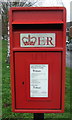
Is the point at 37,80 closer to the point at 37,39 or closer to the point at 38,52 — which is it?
the point at 38,52

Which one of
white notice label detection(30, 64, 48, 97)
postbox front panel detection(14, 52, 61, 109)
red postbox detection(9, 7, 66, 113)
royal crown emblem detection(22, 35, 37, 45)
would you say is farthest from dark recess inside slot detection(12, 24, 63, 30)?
white notice label detection(30, 64, 48, 97)

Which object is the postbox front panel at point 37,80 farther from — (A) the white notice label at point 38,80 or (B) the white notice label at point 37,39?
(B) the white notice label at point 37,39

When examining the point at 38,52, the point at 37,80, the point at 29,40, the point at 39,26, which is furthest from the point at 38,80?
the point at 39,26

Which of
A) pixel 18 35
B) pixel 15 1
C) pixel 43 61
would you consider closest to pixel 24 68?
pixel 43 61

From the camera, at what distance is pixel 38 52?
270 centimetres

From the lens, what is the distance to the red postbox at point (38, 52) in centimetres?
268

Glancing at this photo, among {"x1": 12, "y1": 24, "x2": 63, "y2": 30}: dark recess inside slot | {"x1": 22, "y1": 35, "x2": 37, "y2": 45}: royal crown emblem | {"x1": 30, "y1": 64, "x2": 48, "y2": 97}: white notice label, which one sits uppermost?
{"x1": 12, "y1": 24, "x2": 63, "y2": 30}: dark recess inside slot

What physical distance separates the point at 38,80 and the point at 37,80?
0.5 inches

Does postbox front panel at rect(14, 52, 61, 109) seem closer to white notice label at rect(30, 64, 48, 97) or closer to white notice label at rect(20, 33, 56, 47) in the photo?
white notice label at rect(30, 64, 48, 97)

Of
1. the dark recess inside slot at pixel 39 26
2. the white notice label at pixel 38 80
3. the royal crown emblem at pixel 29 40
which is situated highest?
the dark recess inside slot at pixel 39 26

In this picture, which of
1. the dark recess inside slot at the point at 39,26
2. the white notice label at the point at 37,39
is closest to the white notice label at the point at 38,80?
the white notice label at the point at 37,39

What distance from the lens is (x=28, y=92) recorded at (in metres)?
2.81

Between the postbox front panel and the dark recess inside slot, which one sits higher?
the dark recess inside slot

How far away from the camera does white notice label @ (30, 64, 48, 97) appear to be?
2730 mm
